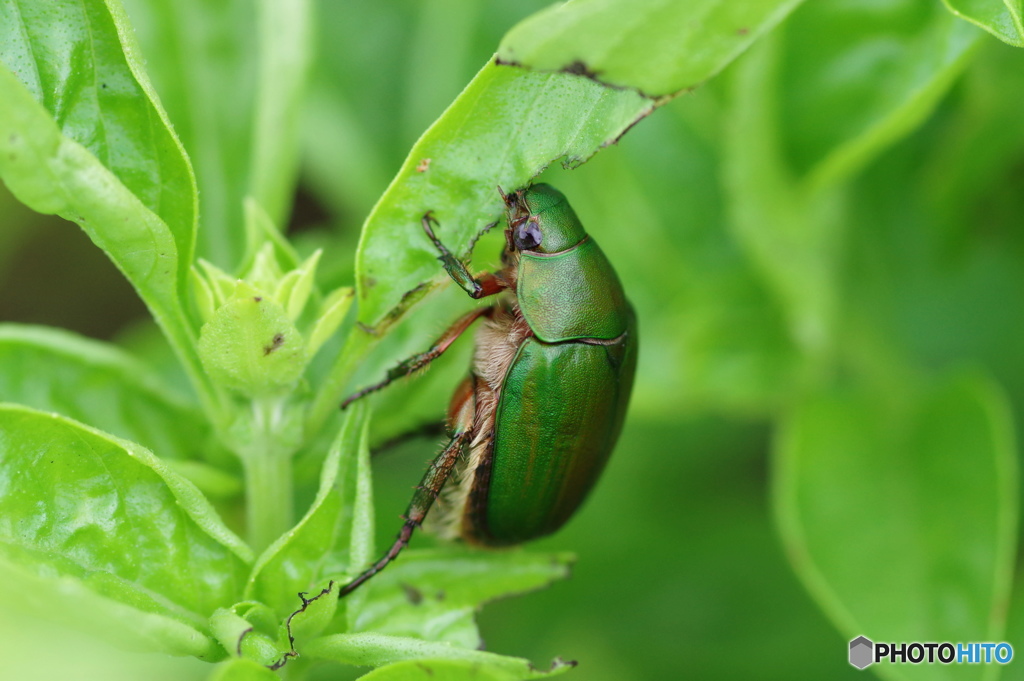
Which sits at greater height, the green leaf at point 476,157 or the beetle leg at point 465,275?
the green leaf at point 476,157

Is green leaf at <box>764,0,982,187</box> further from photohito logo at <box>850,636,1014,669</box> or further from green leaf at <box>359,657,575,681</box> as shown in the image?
green leaf at <box>359,657,575,681</box>

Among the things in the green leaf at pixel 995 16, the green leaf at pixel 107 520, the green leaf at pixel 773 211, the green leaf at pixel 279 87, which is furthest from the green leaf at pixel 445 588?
the green leaf at pixel 995 16

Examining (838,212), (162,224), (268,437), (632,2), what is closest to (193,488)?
(268,437)

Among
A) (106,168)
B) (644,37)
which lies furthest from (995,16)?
(106,168)

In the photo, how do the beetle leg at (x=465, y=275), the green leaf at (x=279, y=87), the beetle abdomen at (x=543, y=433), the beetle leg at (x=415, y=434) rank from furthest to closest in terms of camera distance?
the beetle leg at (x=415, y=434) → the green leaf at (x=279, y=87) → the beetle abdomen at (x=543, y=433) → the beetle leg at (x=465, y=275)

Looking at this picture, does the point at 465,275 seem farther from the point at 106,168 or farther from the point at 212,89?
the point at 212,89

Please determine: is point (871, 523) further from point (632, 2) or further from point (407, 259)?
point (632, 2)

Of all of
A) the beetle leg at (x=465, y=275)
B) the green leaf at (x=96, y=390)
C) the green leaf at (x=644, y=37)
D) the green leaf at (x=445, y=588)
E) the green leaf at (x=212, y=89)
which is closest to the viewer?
the green leaf at (x=644, y=37)

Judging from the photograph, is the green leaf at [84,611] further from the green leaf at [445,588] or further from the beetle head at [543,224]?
the beetle head at [543,224]
